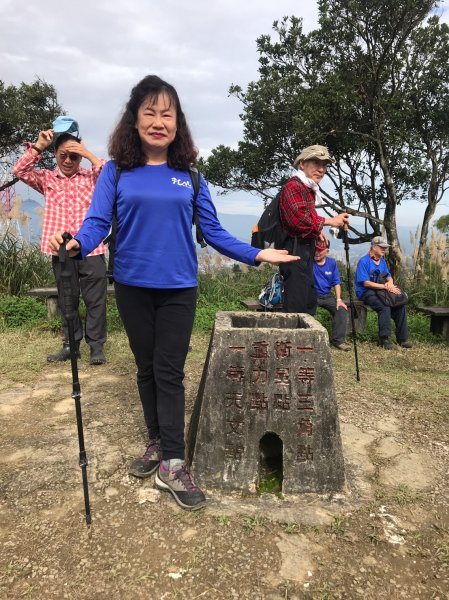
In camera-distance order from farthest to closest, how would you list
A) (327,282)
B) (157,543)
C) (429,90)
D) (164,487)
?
(429,90) → (327,282) → (164,487) → (157,543)

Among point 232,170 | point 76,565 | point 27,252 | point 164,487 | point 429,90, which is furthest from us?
point 232,170

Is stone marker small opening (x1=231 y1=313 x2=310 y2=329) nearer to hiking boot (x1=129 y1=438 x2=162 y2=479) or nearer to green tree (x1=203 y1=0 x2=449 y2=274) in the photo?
hiking boot (x1=129 y1=438 x2=162 y2=479)

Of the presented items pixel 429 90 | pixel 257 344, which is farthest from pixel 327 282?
pixel 429 90

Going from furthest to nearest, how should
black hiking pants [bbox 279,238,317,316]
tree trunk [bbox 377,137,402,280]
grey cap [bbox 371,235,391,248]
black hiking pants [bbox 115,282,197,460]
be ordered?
tree trunk [bbox 377,137,402,280]
grey cap [bbox 371,235,391,248]
black hiking pants [bbox 279,238,317,316]
black hiking pants [bbox 115,282,197,460]

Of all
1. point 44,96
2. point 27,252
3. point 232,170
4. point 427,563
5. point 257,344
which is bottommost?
point 427,563

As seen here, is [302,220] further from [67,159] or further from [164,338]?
[67,159]

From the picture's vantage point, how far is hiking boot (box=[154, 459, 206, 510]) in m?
2.22

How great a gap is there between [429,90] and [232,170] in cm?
455

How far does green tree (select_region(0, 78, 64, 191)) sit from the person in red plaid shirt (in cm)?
485

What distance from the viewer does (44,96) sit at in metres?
8.47

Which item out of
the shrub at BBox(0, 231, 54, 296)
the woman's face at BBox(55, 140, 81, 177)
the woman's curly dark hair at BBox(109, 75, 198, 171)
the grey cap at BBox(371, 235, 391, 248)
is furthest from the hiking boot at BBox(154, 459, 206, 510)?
the shrub at BBox(0, 231, 54, 296)

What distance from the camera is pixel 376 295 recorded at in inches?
229

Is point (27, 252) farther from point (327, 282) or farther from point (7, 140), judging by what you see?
point (327, 282)

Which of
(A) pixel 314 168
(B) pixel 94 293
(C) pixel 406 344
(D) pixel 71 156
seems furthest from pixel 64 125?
(C) pixel 406 344
